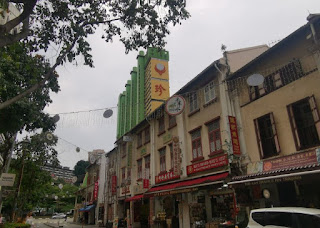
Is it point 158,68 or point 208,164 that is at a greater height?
point 158,68

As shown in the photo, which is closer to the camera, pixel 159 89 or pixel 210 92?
pixel 210 92

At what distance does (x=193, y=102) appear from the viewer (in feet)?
59.5

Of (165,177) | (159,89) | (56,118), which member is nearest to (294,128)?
(165,177)

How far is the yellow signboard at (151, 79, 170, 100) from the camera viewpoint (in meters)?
40.0

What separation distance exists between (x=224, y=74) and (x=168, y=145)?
7684 mm

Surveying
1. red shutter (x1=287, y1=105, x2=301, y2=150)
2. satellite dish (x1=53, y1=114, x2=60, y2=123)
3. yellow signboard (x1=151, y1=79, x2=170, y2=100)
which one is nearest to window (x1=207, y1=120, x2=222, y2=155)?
red shutter (x1=287, y1=105, x2=301, y2=150)

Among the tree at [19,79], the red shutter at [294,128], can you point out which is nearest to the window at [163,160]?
the red shutter at [294,128]

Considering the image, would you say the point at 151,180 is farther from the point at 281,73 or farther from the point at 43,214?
the point at 43,214

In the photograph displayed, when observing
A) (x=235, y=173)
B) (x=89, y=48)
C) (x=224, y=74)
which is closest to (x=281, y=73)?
(x=224, y=74)

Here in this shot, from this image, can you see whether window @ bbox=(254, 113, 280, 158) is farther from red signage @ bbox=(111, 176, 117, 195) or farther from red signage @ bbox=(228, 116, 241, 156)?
red signage @ bbox=(111, 176, 117, 195)

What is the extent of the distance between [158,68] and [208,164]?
30.1 meters

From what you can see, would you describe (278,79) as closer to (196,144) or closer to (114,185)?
(196,144)

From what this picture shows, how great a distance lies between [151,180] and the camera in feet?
70.5

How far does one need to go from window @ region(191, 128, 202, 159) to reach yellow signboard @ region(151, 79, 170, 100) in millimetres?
22612
